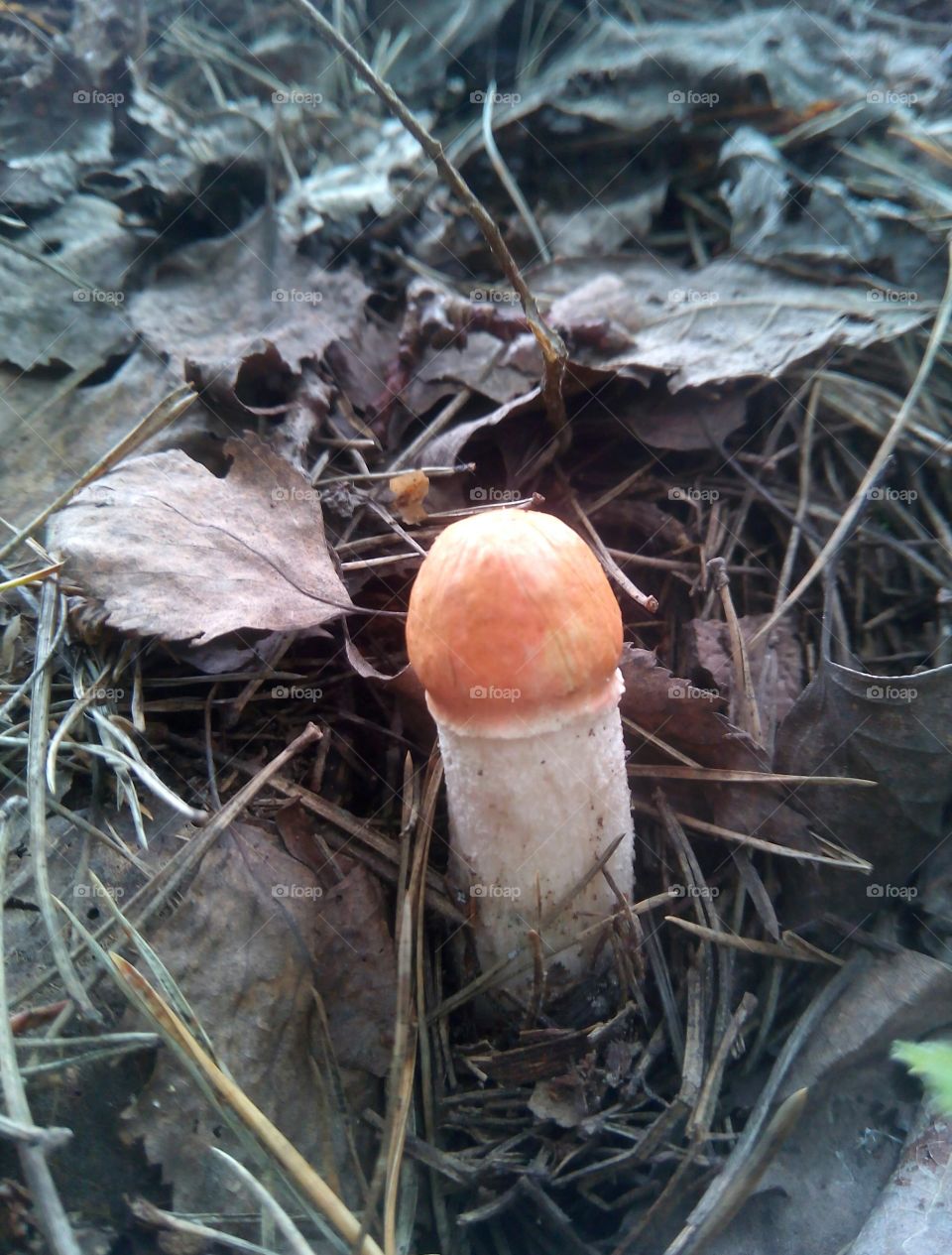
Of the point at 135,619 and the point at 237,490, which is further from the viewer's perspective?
the point at 237,490

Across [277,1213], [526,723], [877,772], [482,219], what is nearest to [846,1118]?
[877,772]

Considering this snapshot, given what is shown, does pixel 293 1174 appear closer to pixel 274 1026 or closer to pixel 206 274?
pixel 274 1026

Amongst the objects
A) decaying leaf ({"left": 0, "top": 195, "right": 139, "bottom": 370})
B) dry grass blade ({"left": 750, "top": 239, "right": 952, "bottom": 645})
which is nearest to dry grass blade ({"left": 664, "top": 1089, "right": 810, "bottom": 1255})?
dry grass blade ({"left": 750, "top": 239, "right": 952, "bottom": 645})

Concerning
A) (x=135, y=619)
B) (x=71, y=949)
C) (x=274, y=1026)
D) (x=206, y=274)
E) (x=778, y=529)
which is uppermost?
(x=206, y=274)

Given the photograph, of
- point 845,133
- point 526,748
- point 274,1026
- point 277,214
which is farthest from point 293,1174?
point 845,133

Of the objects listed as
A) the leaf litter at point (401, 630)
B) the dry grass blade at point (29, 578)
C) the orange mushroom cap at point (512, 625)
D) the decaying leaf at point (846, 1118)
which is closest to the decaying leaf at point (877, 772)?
the leaf litter at point (401, 630)
